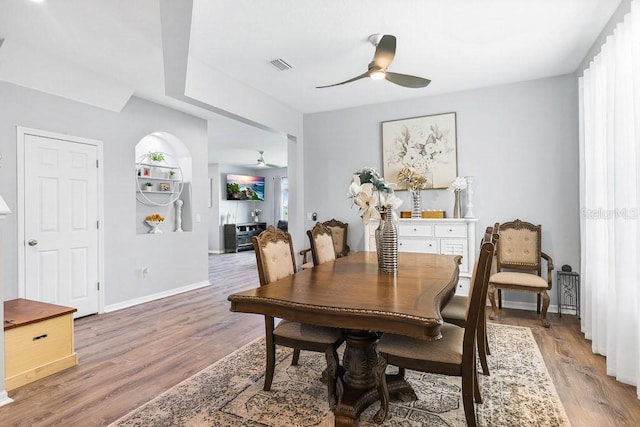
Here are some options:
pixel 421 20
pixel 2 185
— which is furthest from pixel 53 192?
pixel 421 20

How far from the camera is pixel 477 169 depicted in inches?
177

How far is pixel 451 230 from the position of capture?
429cm

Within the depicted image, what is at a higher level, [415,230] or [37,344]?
[415,230]

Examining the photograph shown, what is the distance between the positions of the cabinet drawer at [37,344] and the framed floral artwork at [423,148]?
3.98m

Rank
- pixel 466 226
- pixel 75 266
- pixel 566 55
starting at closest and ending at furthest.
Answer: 1. pixel 566 55
2. pixel 75 266
3. pixel 466 226

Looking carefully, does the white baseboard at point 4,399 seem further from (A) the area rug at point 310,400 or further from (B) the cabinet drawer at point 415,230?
(B) the cabinet drawer at point 415,230

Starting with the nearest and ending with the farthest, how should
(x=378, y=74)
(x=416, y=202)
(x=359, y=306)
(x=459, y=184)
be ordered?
(x=359, y=306) < (x=378, y=74) < (x=459, y=184) < (x=416, y=202)

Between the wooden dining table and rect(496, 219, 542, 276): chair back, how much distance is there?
6.77 ft

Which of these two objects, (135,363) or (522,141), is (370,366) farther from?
(522,141)

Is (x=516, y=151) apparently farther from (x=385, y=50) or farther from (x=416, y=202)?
(x=385, y=50)

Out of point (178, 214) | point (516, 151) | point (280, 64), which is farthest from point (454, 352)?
point (178, 214)

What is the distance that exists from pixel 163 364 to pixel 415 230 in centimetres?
314

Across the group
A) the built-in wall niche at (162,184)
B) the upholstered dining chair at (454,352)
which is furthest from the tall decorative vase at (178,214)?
the upholstered dining chair at (454,352)

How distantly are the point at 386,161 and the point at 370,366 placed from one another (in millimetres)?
3460
